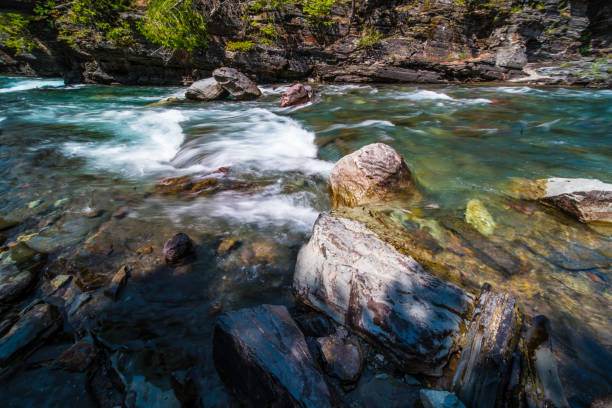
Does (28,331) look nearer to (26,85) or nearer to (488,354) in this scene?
(488,354)

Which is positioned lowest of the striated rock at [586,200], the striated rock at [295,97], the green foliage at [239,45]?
the striated rock at [586,200]

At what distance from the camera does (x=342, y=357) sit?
1.55m

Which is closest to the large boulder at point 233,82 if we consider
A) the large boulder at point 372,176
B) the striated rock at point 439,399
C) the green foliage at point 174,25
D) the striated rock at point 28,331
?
the green foliage at point 174,25

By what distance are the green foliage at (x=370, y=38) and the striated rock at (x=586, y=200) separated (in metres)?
14.8

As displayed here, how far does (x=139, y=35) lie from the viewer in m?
13.2

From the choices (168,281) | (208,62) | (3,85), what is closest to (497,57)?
(208,62)

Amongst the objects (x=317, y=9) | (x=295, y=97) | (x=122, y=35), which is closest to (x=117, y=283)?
(x=295, y=97)

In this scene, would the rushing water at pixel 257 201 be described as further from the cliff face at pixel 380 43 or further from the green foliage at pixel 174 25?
the cliff face at pixel 380 43

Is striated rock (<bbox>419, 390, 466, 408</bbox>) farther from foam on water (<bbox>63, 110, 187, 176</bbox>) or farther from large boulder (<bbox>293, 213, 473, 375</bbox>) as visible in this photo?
foam on water (<bbox>63, 110, 187, 176</bbox>)

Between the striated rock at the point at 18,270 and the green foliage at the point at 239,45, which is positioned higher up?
the green foliage at the point at 239,45

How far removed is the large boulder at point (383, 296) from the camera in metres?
1.47

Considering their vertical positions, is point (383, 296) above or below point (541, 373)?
above

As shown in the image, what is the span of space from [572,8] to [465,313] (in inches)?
910

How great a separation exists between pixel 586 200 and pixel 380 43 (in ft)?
49.5
